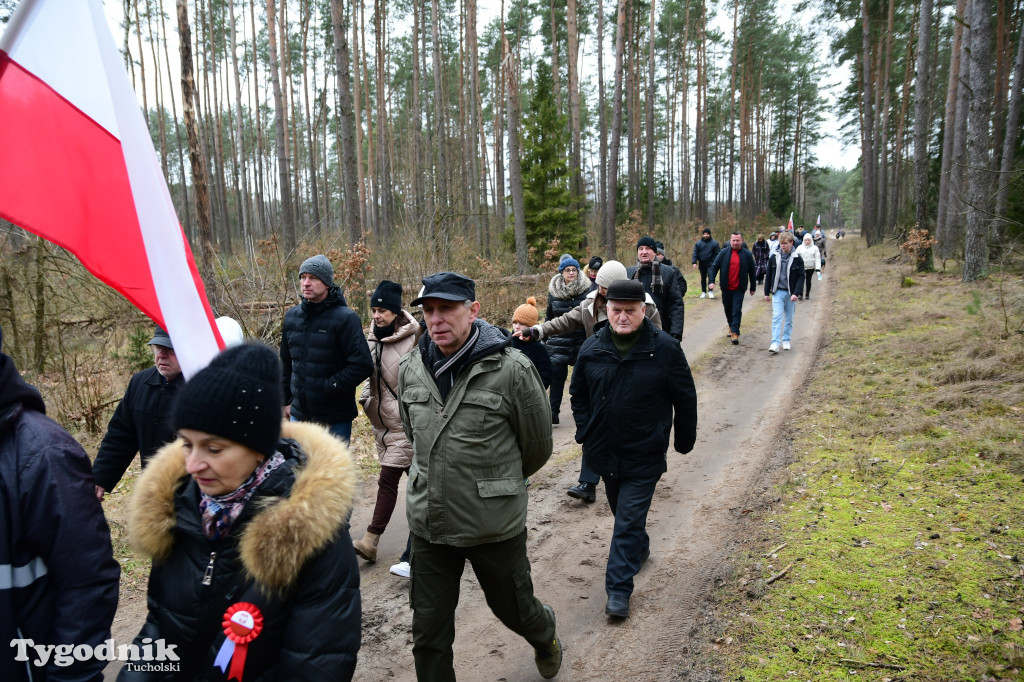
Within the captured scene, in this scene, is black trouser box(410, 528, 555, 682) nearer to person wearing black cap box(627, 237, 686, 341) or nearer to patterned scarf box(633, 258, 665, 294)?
person wearing black cap box(627, 237, 686, 341)

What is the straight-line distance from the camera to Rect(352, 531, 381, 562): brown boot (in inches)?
199

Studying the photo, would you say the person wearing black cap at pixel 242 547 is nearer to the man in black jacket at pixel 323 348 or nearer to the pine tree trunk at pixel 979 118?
the man in black jacket at pixel 323 348

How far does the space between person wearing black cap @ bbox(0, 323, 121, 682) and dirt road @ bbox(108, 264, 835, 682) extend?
7.21 feet

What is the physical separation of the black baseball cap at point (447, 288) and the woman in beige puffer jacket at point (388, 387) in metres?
1.70

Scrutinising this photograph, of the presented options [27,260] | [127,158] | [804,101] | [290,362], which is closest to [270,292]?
[27,260]

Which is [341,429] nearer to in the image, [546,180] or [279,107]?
[546,180]

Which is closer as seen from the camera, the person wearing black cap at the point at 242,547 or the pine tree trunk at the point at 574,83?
the person wearing black cap at the point at 242,547

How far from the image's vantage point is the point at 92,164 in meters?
2.52

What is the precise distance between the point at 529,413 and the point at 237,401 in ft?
5.21

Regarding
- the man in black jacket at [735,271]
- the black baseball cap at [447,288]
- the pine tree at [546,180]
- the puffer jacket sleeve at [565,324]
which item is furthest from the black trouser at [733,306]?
the black baseball cap at [447,288]

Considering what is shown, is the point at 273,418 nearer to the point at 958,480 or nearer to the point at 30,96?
the point at 30,96

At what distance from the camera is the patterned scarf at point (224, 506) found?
1.96m

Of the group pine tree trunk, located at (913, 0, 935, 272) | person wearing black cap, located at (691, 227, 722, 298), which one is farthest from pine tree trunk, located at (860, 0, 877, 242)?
person wearing black cap, located at (691, 227, 722, 298)

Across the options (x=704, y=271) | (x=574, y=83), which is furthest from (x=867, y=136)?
(x=704, y=271)
